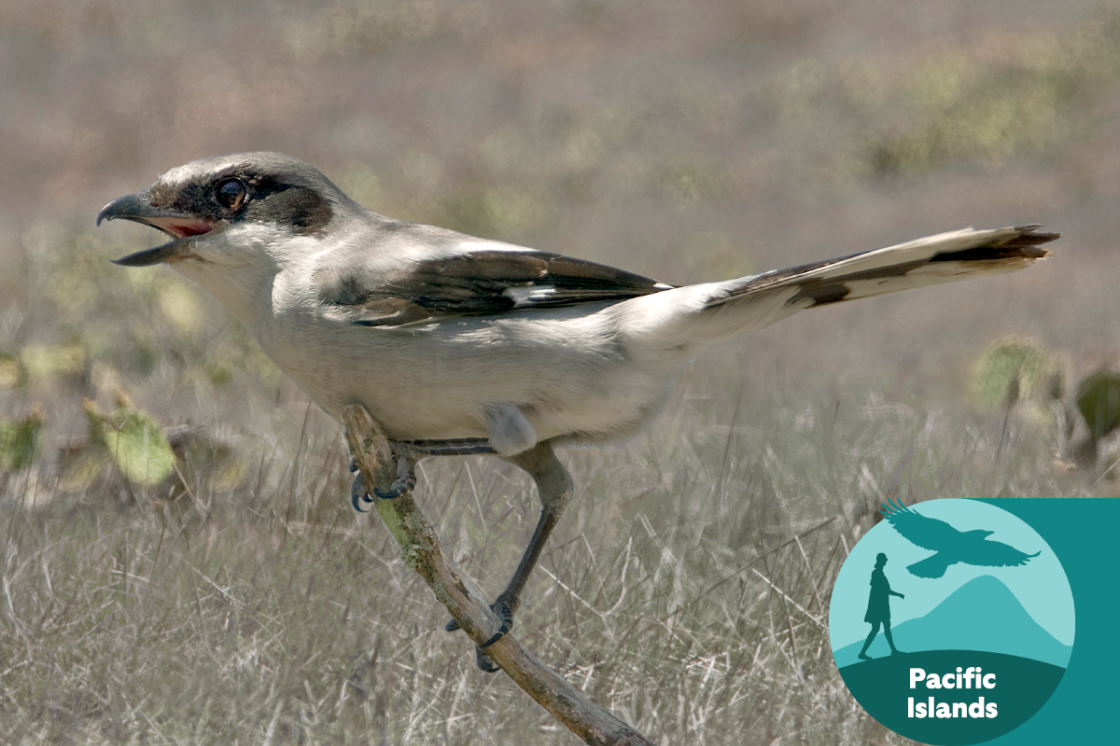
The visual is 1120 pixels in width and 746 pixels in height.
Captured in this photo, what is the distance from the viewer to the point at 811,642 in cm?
360

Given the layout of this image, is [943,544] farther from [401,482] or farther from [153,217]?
[153,217]

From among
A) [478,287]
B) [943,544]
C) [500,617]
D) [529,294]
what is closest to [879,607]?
[943,544]

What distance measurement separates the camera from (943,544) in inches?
119

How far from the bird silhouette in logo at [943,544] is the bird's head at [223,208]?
1.89 meters

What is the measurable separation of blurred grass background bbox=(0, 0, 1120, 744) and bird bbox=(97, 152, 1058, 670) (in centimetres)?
65

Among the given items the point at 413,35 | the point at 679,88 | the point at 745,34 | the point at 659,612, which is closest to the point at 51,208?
the point at 413,35

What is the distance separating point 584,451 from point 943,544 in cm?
228

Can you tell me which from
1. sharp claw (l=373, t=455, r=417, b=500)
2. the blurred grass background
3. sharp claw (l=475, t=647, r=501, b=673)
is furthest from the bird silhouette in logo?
sharp claw (l=373, t=455, r=417, b=500)

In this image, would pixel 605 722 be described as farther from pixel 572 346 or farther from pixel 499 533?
pixel 499 533

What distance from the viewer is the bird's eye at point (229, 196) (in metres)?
3.19

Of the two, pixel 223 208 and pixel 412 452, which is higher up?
pixel 223 208

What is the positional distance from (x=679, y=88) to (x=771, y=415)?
1296 cm

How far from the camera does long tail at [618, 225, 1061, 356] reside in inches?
101

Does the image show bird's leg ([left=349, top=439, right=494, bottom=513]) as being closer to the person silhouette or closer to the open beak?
the open beak
